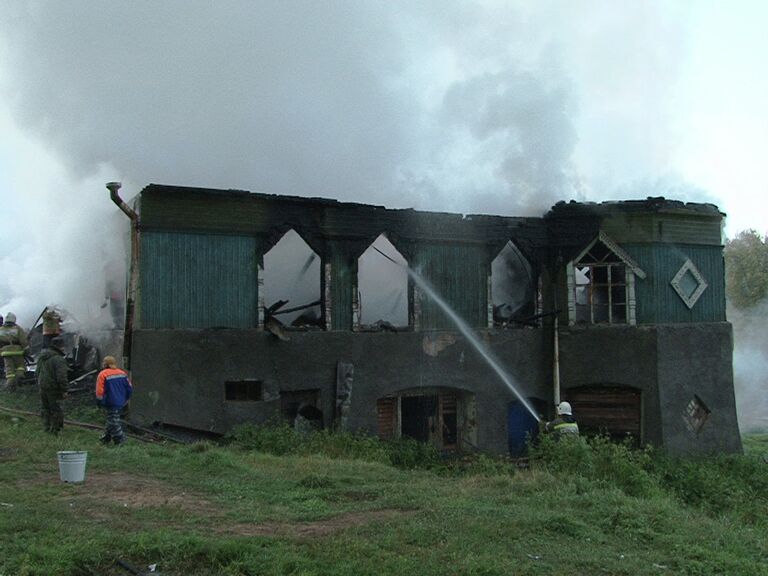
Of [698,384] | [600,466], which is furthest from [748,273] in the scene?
[600,466]

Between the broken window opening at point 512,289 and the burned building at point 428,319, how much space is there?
4 cm

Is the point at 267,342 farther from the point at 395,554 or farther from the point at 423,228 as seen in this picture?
the point at 395,554

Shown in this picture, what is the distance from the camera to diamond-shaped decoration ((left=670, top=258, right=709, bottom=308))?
1941 cm

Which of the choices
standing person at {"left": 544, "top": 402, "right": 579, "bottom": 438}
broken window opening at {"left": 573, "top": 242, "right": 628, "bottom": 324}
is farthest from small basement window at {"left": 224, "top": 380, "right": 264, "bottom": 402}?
broken window opening at {"left": 573, "top": 242, "right": 628, "bottom": 324}

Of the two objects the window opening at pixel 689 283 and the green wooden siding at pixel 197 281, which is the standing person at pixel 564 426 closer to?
the green wooden siding at pixel 197 281

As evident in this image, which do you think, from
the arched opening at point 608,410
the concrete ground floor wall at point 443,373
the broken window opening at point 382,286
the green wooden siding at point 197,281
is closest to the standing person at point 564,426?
the concrete ground floor wall at point 443,373

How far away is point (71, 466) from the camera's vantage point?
385 inches

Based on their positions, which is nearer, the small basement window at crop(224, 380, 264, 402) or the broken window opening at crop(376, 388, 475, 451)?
the small basement window at crop(224, 380, 264, 402)

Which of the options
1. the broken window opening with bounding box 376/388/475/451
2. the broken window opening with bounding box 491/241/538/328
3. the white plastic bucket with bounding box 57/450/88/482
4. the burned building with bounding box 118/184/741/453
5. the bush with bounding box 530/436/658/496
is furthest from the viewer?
the broken window opening with bounding box 491/241/538/328

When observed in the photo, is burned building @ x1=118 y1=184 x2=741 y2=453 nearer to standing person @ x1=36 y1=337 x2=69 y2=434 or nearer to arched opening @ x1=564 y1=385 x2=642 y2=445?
arched opening @ x1=564 y1=385 x2=642 y2=445

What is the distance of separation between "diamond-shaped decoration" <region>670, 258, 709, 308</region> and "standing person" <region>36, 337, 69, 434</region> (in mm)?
13812

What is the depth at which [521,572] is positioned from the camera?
7.01 m

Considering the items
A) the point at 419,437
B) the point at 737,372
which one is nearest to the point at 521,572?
the point at 419,437

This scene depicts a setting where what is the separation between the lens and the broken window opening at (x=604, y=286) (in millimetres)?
19203
